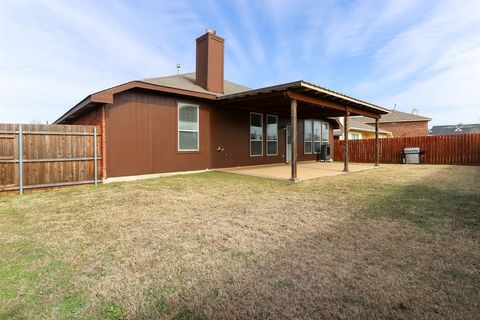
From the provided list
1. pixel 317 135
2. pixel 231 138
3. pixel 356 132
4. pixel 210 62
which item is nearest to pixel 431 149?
pixel 317 135

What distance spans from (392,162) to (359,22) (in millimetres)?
8854

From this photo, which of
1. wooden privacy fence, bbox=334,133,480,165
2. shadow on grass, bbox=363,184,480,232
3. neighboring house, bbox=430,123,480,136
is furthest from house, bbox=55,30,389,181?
neighboring house, bbox=430,123,480,136

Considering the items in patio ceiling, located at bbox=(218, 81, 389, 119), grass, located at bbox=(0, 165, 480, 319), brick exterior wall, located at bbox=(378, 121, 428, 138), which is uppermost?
brick exterior wall, located at bbox=(378, 121, 428, 138)

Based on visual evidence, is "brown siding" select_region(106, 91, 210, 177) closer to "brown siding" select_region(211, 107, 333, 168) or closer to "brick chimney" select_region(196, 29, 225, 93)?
"brown siding" select_region(211, 107, 333, 168)

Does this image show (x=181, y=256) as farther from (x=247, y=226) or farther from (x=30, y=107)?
(x=30, y=107)

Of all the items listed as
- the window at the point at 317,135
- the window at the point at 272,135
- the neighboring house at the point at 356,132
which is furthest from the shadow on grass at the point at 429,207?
the neighboring house at the point at 356,132

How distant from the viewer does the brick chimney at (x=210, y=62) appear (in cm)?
1004

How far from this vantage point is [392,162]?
15461mm

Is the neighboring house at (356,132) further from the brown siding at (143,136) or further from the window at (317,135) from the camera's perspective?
the brown siding at (143,136)

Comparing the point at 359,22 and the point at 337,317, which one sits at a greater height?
the point at 359,22

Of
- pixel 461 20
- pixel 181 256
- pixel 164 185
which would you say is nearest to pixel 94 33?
pixel 164 185

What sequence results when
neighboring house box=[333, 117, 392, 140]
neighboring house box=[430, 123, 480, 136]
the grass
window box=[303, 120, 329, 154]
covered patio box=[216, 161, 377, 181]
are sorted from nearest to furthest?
the grass
covered patio box=[216, 161, 377, 181]
window box=[303, 120, 329, 154]
neighboring house box=[333, 117, 392, 140]
neighboring house box=[430, 123, 480, 136]

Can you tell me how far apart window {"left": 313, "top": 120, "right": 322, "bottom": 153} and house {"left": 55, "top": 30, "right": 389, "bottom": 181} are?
127 inches

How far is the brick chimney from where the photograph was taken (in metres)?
10.0
